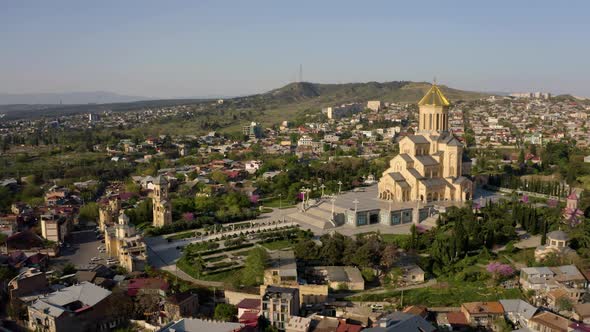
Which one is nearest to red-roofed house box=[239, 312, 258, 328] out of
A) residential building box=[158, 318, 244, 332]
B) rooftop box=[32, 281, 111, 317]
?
residential building box=[158, 318, 244, 332]

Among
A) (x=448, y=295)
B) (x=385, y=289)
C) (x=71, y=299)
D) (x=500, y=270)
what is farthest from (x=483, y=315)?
(x=71, y=299)

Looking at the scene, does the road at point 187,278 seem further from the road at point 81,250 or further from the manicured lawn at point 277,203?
the manicured lawn at point 277,203

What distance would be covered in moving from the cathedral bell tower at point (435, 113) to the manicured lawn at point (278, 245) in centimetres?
1345

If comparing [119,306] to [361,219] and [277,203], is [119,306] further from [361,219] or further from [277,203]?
[277,203]

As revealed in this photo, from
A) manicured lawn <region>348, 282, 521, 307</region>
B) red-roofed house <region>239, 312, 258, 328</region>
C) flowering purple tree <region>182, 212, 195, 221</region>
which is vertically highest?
flowering purple tree <region>182, 212, 195, 221</region>

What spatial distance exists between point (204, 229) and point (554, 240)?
17330mm

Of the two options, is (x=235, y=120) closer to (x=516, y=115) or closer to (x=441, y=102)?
(x=516, y=115)

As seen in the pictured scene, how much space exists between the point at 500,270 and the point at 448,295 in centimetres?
282

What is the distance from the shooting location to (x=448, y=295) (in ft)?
65.5

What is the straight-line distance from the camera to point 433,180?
1292 inches

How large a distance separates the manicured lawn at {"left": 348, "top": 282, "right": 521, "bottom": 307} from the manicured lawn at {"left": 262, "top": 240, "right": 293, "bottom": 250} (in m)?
6.59

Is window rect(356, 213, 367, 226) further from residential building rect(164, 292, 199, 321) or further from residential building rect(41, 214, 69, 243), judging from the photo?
residential building rect(41, 214, 69, 243)

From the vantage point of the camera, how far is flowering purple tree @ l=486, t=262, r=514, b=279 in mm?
21219

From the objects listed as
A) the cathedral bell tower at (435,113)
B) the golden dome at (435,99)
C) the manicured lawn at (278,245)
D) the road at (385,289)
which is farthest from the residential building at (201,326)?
the golden dome at (435,99)
